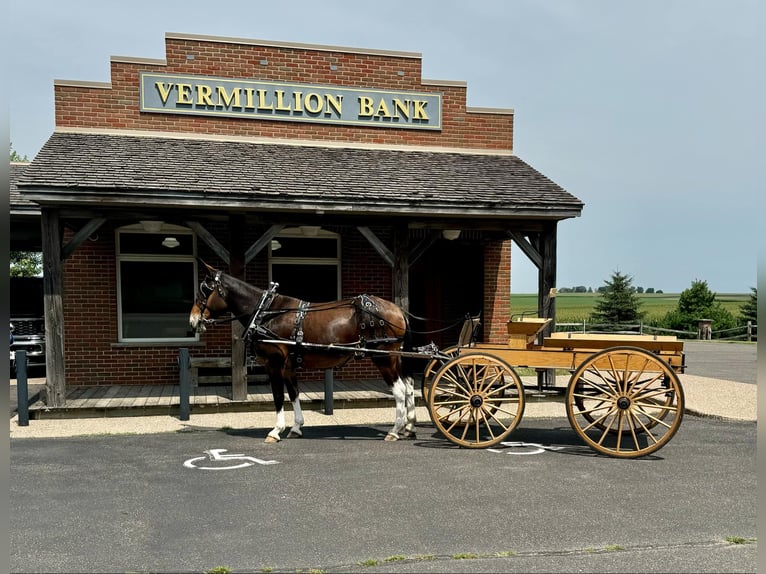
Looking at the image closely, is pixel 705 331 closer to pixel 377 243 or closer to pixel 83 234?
pixel 377 243

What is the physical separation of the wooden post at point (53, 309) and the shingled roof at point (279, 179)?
0.54 m

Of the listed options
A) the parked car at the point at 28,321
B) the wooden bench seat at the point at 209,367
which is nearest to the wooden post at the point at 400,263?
the wooden bench seat at the point at 209,367

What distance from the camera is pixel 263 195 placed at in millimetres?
8328

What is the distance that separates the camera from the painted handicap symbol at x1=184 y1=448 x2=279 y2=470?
5.86 metres

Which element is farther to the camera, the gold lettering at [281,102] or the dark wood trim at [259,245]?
the gold lettering at [281,102]

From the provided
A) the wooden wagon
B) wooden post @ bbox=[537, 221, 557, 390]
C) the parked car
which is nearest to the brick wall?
wooden post @ bbox=[537, 221, 557, 390]

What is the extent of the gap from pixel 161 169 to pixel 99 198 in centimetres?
126

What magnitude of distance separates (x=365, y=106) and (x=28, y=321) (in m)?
8.69

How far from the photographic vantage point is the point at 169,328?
1103cm

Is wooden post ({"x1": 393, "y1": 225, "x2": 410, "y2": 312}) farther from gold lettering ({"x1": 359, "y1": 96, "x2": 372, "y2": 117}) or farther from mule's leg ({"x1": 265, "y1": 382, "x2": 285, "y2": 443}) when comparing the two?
gold lettering ({"x1": 359, "y1": 96, "x2": 372, "y2": 117})

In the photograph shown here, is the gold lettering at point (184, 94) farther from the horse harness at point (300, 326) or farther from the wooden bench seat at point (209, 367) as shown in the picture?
the horse harness at point (300, 326)

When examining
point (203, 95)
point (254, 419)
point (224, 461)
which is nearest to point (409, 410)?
point (224, 461)

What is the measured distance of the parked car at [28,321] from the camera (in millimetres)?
12242

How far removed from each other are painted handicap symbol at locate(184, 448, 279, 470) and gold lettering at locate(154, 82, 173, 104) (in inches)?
284
